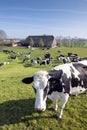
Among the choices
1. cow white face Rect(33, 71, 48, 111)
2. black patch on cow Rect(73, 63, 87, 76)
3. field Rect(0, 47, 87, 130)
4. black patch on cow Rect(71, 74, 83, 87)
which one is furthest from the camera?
black patch on cow Rect(73, 63, 87, 76)

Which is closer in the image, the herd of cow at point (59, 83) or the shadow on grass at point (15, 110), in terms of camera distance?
the herd of cow at point (59, 83)

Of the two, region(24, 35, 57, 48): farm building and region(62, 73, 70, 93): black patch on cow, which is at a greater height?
region(62, 73, 70, 93): black patch on cow

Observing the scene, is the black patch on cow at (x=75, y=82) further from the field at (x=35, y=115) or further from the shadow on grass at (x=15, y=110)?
the shadow on grass at (x=15, y=110)

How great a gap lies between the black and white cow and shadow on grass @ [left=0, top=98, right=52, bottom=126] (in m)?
1.32

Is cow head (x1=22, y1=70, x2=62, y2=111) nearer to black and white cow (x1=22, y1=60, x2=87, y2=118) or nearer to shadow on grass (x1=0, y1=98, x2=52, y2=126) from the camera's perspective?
black and white cow (x1=22, y1=60, x2=87, y2=118)

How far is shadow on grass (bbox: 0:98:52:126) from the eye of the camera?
8836mm

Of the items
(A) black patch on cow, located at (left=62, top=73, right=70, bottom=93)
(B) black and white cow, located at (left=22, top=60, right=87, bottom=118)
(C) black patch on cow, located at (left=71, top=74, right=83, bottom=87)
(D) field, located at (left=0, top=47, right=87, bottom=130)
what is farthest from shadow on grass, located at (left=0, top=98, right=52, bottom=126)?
(C) black patch on cow, located at (left=71, top=74, right=83, bottom=87)

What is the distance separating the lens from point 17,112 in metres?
9.44

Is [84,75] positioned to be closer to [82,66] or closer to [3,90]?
[82,66]

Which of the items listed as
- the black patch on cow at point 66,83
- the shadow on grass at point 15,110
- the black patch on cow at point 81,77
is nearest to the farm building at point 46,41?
the shadow on grass at point 15,110

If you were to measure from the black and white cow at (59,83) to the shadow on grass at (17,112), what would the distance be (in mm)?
1316

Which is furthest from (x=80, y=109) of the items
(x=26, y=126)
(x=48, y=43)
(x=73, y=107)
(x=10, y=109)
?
(x=48, y=43)

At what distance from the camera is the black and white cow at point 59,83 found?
7504 mm

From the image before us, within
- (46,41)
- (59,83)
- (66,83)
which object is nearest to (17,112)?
(59,83)
